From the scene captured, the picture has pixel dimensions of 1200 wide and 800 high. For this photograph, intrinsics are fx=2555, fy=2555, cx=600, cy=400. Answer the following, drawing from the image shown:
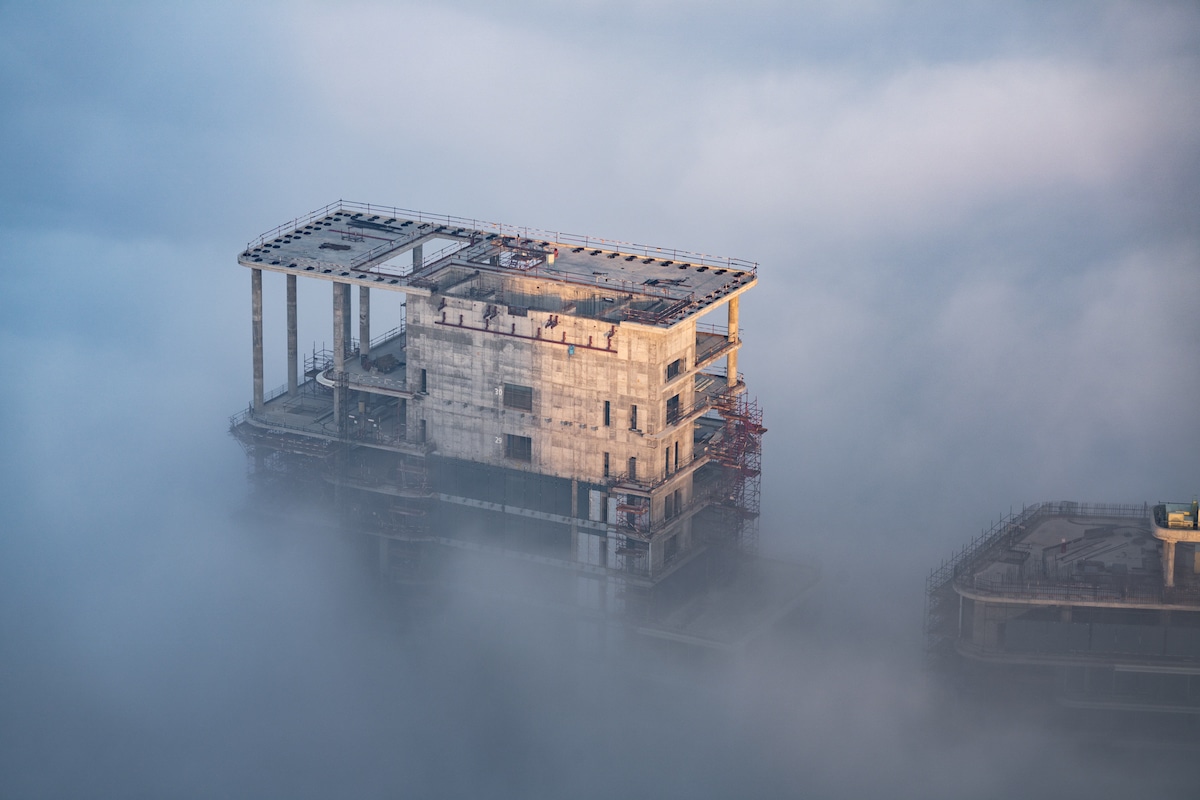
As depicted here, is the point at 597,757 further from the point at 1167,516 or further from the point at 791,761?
the point at 1167,516

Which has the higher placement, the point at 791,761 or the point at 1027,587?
the point at 1027,587

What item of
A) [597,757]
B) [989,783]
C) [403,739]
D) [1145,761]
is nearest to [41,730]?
A: [403,739]

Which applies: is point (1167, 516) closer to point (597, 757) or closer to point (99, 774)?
point (597, 757)

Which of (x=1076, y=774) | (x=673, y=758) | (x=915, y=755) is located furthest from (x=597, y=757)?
(x=1076, y=774)

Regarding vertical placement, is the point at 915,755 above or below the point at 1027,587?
below

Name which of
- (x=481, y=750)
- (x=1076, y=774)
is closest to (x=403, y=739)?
(x=481, y=750)
